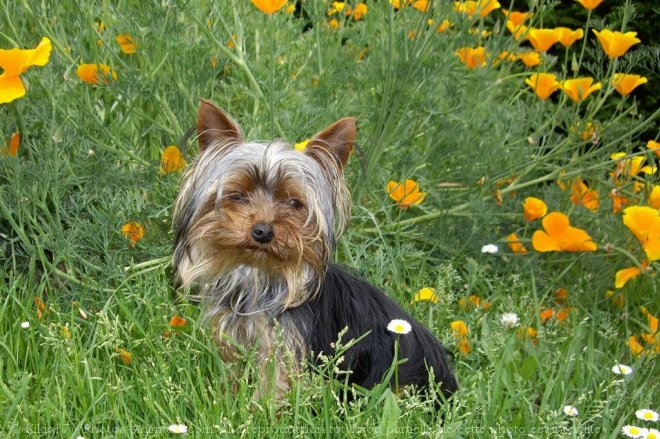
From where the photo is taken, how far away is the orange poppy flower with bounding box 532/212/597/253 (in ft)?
14.6

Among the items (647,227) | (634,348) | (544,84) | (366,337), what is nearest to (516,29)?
(544,84)

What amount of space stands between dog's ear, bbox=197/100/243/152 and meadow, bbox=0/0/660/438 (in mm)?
152

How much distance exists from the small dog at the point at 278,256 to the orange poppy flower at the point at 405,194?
84cm

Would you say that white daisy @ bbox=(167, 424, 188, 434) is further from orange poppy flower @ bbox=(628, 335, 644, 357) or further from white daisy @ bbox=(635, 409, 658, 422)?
orange poppy flower @ bbox=(628, 335, 644, 357)

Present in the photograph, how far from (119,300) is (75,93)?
3.20 ft

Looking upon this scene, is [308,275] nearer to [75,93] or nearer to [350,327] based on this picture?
[350,327]

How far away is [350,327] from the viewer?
362cm

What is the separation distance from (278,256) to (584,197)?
2428 millimetres

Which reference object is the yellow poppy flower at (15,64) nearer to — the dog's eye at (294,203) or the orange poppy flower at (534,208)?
the dog's eye at (294,203)

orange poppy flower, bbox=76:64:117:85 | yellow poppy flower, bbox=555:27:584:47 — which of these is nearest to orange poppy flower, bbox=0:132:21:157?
orange poppy flower, bbox=76:64:117:85

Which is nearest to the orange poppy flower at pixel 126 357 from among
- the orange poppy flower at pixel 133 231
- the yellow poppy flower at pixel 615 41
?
the orange poppy flower at pixel 133 231

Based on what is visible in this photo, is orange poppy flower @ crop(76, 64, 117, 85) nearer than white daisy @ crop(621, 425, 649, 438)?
No

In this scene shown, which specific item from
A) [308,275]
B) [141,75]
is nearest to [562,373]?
[308,275]

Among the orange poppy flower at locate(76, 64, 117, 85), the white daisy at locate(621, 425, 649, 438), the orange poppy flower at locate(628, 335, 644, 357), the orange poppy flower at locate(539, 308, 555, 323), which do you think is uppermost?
the orange poppy flower at locate(76, 64, 117, 85)
